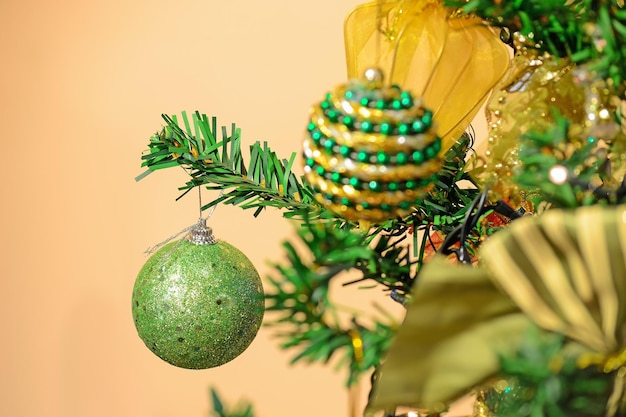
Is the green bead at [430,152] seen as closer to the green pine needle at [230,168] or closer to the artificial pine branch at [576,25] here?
the artificial pine branch at [576,25]

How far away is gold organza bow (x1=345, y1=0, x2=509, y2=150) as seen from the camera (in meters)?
0.30

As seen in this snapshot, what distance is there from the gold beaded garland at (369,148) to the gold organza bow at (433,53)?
0.24ft

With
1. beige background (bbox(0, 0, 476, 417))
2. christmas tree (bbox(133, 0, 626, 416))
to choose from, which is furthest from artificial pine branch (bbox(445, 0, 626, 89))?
beige background (bbox(0, 0, 476, 417))

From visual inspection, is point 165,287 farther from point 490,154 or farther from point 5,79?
point 5,79

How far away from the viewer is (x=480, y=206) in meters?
0.26

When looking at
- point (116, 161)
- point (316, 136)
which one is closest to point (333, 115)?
point (316, 136)

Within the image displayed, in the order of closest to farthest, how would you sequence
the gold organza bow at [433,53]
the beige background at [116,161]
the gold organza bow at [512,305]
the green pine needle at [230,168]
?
the gold organza bow at [512,305]
the gold organza bow at [433,53]
the green pine needle at [230,168]
the beige background at [116,161]

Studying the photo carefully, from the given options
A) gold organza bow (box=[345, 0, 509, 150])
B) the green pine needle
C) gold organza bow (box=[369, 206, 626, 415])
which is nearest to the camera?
gold organza bow (box=[369, 206, 626, 415])

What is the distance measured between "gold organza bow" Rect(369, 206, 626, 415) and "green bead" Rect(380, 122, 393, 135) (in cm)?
4

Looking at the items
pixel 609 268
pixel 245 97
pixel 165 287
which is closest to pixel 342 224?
pixel 165 287

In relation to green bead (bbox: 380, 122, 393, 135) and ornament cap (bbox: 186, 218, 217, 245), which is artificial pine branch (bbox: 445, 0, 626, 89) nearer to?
green bead (bbox: 380, 122, 393, 135)

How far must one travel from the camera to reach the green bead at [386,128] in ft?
0.71

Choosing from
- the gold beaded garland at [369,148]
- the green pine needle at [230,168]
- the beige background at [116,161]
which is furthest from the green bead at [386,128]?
the beige background at [116,161]

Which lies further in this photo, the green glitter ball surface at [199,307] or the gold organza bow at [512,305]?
the green glitter ball surface at [199,307]
